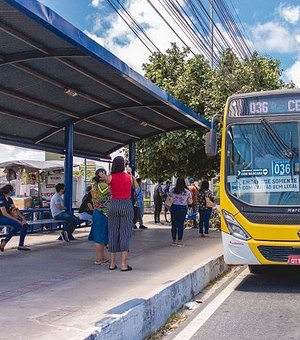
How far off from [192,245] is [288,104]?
501 centimetres

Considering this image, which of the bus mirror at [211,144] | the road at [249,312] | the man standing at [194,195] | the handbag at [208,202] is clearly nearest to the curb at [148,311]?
the road at [249,312]

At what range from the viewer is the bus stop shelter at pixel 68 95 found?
7.99 meters

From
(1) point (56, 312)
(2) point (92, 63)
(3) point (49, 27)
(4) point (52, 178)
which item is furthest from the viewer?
(4) point (52, 178)

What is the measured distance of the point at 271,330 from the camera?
19.7 ft

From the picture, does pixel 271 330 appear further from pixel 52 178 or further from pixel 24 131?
pixel 52 178

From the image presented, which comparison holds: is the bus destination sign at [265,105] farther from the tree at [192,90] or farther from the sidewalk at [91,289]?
the tree at [192,90]

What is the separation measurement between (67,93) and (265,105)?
4.60 meters

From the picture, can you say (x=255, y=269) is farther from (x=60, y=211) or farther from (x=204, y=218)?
(x=60, y=211)

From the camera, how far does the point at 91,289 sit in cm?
717

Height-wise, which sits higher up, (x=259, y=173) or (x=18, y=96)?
(x=18, y=96)

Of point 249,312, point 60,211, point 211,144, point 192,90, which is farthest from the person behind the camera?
point 192,90

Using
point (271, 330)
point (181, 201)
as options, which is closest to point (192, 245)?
point (181, 201)

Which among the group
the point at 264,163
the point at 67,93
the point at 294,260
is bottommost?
the point at 294,260

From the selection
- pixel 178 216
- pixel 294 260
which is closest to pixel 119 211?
pixel 294 260
